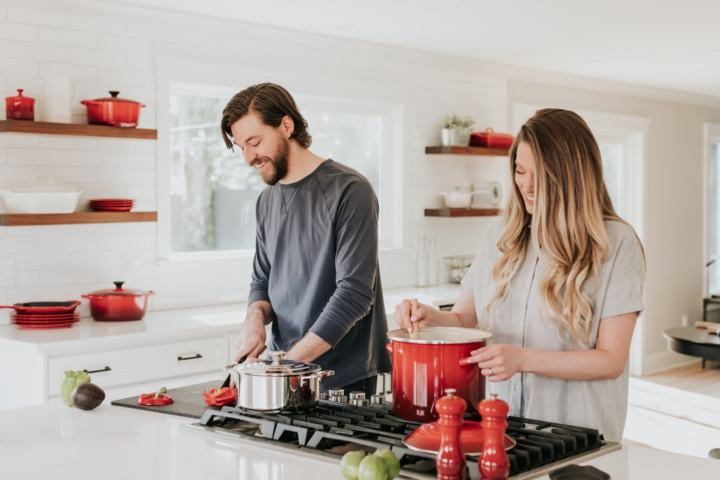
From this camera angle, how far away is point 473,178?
568 cm

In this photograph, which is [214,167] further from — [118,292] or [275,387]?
[275,387]

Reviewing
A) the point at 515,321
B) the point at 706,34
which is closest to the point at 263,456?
the point at 515,321

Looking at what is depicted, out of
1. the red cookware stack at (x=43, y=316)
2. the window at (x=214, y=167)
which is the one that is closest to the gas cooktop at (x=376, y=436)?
the red cookware stack at (x=43, y=316)

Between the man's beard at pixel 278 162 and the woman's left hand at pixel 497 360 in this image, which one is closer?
the woman's left hand at pixel 497 360

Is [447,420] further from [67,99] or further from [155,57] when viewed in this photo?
[155,57]

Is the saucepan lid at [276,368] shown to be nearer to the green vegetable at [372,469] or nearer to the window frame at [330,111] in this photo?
the green vegetable at [372,469]

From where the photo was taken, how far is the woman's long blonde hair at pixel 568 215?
1.78 meters

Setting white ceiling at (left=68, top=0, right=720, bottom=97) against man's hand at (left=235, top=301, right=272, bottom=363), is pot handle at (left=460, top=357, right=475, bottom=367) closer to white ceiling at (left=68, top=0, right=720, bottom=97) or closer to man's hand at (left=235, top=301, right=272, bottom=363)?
man's hand at (left=235, top=301, right=272, bottom=363)

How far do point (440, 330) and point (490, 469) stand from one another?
0.53 m

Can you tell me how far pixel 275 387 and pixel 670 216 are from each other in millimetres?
6804

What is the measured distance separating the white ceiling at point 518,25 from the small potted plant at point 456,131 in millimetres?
452

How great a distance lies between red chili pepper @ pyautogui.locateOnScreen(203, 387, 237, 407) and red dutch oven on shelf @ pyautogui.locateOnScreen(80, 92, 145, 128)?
7.18 ft

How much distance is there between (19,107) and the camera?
137 inches

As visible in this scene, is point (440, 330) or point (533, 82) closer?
point (440, 330)
